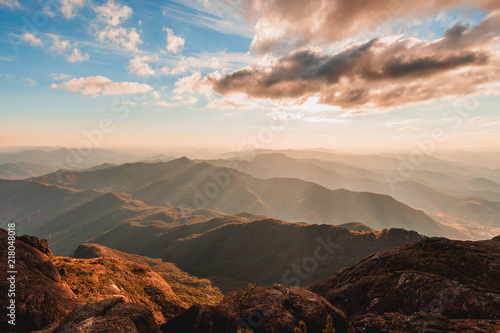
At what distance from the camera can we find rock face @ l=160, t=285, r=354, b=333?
2234 centimetres

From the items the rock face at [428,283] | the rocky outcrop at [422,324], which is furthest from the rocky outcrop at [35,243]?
the rock face at [428,283]

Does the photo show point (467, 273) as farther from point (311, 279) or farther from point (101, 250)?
point (101, 250)

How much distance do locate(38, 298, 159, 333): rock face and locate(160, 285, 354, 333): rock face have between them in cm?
470

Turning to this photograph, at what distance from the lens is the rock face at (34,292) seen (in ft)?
86.3

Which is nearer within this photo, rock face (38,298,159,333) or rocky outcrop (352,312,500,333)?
rock face (38,298,159,333)

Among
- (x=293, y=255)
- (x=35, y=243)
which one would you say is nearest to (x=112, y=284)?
(x=35, y=243)

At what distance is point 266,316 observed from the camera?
23.3 meters

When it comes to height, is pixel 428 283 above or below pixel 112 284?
above

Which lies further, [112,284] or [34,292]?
[112,284]

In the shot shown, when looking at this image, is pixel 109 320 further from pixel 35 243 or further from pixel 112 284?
pixel 112 284

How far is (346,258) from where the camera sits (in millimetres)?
132250

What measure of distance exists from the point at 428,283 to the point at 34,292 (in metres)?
59.2

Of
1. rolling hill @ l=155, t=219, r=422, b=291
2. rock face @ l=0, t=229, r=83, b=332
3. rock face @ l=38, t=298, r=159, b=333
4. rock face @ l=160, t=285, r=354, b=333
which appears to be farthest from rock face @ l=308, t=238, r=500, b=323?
rolling hill @ l=155, t=219, r=422, b=291

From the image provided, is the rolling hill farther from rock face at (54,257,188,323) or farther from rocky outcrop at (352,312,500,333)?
rocky outcrop at (352,312,500,333)
